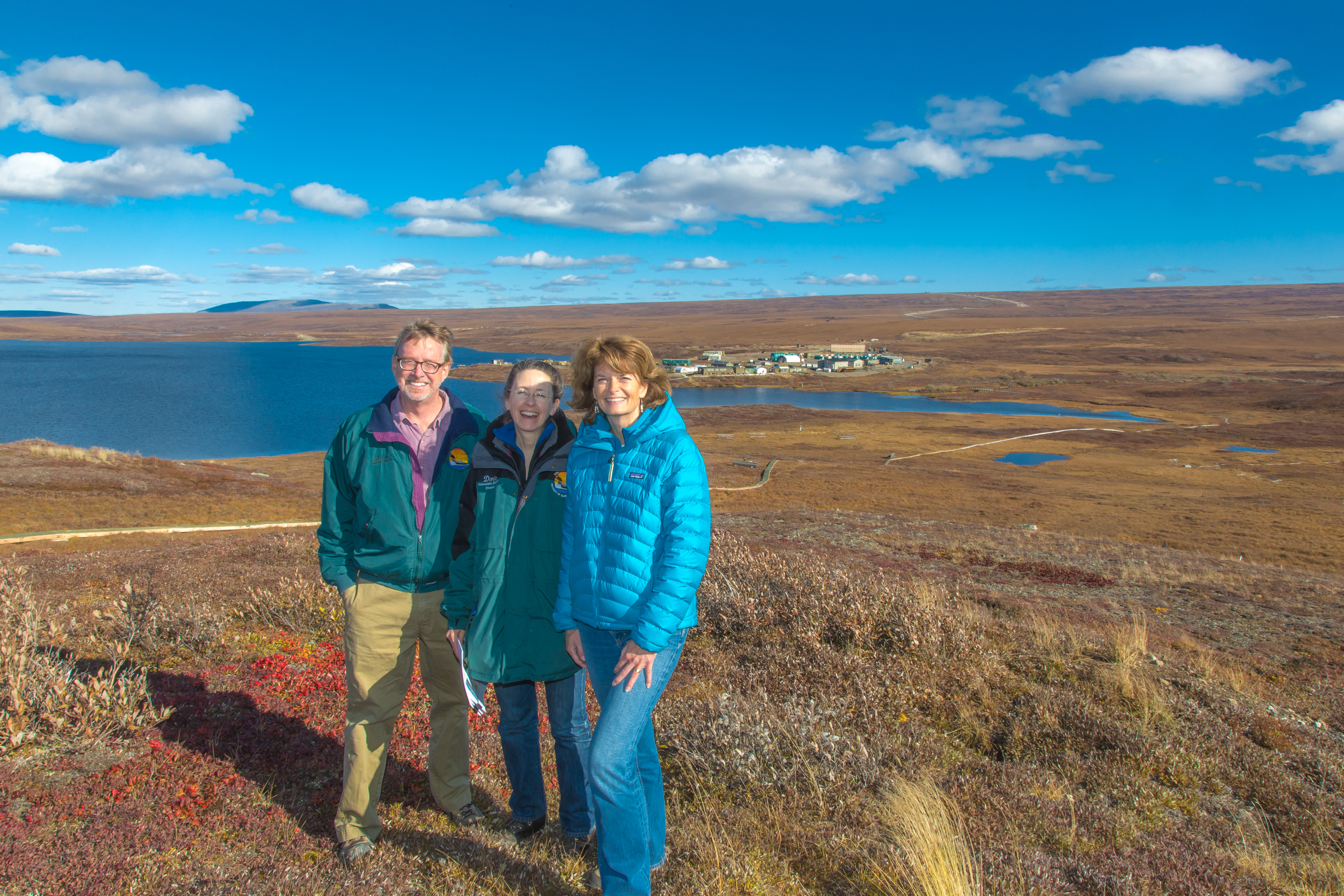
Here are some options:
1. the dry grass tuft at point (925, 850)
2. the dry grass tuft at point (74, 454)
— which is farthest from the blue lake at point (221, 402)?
the dry grass tuft at point (925, 850)

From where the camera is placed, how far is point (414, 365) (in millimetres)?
3471

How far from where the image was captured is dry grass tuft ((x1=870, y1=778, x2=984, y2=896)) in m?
2.98

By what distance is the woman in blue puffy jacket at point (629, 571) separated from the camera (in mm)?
2875

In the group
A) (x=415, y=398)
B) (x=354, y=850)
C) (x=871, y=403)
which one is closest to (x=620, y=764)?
(x=354, y=850)

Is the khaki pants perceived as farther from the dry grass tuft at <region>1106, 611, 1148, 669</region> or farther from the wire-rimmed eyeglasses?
the dry grass tuft at <region>1106, 611, 1148, 669</region>

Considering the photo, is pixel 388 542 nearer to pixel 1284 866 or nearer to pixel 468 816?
pixel 468 816

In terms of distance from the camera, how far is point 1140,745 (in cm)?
459

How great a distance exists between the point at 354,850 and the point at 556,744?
103 centimetres

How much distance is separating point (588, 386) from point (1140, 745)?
428 centimetres

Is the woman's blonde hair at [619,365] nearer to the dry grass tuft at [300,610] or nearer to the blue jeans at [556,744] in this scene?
the blue jeans at [556,744]

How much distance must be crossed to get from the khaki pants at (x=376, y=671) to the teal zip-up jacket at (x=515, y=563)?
A: 11.4 inches

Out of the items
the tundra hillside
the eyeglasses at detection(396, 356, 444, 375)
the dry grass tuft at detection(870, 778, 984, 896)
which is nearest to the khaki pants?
the tundra hillside

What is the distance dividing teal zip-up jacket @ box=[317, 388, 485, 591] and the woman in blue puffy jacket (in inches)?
28.4

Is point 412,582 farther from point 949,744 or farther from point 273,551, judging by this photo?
point 273,551
